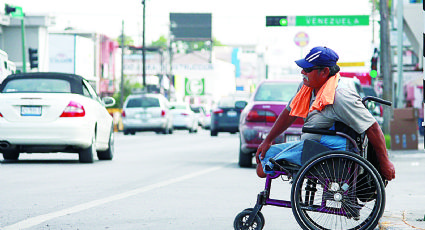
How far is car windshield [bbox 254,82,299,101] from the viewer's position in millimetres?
15719

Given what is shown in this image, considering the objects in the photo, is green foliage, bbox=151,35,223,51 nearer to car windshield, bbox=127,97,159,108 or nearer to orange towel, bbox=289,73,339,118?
car windshield, bbox=127,97,159,108

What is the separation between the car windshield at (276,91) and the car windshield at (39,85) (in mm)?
3211

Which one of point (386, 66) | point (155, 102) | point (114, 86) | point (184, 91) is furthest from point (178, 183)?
point (184, 91)

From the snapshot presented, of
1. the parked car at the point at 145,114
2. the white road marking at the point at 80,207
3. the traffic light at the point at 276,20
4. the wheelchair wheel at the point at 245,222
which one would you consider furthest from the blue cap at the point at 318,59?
the traffic light at the point at 276,20

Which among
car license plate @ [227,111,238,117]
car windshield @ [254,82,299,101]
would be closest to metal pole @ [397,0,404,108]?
car license plate @ [227,111,238,117]

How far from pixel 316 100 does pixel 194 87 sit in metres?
107

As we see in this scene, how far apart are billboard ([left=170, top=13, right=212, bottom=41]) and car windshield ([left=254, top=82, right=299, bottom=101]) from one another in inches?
3968

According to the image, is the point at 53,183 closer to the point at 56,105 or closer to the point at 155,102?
the point at 56,105

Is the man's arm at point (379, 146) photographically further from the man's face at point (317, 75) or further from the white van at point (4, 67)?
the white van at point (4, 67)

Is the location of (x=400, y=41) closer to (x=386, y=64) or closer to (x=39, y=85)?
(x=386, y=64)

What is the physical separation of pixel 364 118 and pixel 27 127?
31.4ft

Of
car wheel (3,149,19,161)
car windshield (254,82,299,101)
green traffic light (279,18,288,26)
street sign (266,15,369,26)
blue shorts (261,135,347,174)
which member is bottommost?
car wheel (3,149,19,161)

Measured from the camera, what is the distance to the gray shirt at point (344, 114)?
6.66m

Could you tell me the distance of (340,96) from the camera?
22.1ft
